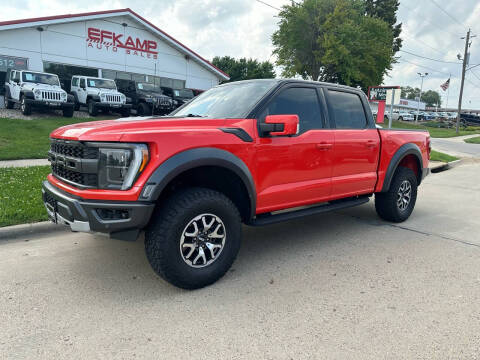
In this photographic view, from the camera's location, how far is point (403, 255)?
4047 millimetres

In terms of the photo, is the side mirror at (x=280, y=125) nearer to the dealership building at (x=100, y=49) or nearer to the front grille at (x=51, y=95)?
the front grille at (x=51, y=95)

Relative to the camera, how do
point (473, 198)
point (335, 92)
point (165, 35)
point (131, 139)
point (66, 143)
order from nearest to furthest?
point (131, 139)
point (66, 143)
point (335, 92)
point (473, 198)
point (165, 35)

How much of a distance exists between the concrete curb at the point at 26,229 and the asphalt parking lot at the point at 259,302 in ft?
0.46

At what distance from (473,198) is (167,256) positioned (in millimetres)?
6945

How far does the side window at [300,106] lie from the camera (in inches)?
148

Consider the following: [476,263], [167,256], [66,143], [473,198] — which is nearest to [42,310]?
[167,256]

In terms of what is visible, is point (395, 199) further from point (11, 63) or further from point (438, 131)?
point (438, 131)

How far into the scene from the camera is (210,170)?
3.33m

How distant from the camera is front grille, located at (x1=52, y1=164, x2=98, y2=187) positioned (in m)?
2.86

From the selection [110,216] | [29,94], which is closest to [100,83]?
[29,94]

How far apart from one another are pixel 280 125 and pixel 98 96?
14.8m

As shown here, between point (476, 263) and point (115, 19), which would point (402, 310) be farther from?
point (115, 19)

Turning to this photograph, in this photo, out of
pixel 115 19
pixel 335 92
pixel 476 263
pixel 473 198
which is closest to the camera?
pixel 476 263

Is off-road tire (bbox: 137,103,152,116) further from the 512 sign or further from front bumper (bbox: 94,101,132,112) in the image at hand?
the 512 sign
